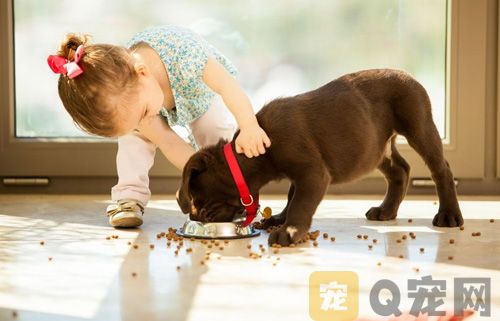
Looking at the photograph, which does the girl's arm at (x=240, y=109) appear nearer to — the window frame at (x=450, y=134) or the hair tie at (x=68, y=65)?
the hair tie at (x=68, y=65)

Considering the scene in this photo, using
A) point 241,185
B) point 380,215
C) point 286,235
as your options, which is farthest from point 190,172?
point 380,215

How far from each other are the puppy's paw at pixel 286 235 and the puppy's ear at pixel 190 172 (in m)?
0.32

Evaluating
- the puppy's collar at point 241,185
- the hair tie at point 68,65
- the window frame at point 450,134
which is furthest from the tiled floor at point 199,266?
the window frame at point 450,134

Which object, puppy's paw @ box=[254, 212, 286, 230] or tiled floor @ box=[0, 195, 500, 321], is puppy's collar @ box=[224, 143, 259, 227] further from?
puppy's paw @ box=[254, 212, 286, 230]

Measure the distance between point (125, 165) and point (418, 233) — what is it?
1188 millimetres

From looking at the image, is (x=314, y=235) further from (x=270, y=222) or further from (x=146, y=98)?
(x=146, y=98)

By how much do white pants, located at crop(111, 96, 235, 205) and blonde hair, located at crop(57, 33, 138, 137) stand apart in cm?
57

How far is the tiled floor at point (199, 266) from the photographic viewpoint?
1696mm

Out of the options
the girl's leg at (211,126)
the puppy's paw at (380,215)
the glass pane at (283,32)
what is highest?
the glass pane at (283,32)

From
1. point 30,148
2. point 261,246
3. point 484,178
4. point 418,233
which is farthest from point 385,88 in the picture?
point 30,148

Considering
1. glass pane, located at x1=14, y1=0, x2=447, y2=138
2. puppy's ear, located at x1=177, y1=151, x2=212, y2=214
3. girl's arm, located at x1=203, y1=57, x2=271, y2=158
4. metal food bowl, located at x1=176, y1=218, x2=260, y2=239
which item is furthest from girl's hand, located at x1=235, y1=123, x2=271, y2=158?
glass pane, located at x1=14, y1=0, x2=447, y2=138

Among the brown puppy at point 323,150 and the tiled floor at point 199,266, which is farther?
the brown puppy at point 323,150

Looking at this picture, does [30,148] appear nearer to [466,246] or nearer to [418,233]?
[418,233]

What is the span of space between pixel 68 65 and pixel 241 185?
67 centimetres
